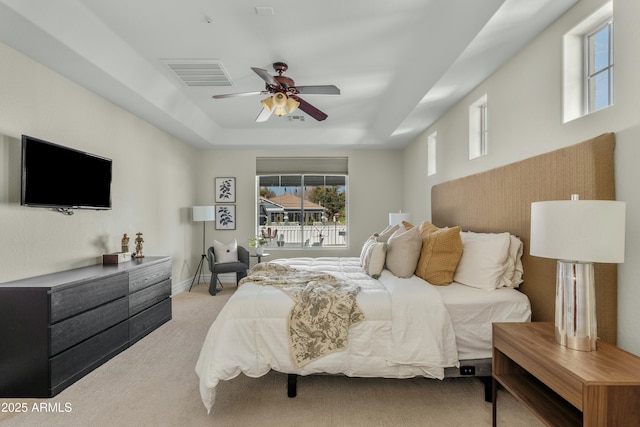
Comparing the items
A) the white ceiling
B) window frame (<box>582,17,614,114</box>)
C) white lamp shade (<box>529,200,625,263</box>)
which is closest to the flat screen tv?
the white ceiling

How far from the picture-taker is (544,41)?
7.79 ft

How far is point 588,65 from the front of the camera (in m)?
2.15

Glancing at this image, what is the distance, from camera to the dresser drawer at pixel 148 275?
3.29 m

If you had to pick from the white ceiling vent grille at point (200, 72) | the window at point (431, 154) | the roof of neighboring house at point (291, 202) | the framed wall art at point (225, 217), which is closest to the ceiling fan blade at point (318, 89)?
the white ceiling vent grille at point (200, 72)

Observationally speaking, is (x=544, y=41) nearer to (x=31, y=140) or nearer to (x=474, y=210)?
→ (x=474, y=210)

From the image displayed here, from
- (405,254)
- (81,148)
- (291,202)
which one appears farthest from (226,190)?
(405,254)

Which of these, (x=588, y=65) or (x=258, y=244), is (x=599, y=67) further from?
(x=258, y=244)

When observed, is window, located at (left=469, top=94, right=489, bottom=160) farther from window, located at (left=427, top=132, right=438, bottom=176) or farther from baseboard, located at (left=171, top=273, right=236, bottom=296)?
baseboard, located at (left=171, top=273, right=236, bottom=296)

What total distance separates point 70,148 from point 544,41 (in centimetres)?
396

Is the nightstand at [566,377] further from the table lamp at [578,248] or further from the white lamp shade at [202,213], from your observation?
the white lamp shade at [202,213]

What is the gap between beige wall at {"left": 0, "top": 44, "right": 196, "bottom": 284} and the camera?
2588 millimetres

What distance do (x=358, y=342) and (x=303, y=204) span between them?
176 inches

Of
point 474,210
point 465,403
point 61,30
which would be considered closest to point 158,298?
point 61,30

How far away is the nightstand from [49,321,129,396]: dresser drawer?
9.59 feet
